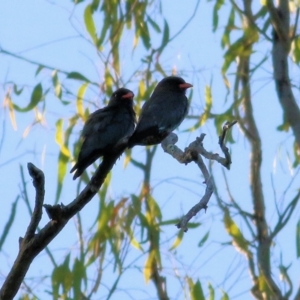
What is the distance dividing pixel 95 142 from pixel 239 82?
75.4 inches

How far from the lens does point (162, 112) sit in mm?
4500

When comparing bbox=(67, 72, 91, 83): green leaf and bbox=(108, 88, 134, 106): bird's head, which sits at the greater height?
bbox=(67, 72, 91, 83): green leaf

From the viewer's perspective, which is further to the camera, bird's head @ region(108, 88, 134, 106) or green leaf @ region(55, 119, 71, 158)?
green leaf @ region(55, 119, 71, 158)

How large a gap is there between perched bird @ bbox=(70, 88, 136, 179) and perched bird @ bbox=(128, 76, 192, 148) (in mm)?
73

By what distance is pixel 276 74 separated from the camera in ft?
17.6

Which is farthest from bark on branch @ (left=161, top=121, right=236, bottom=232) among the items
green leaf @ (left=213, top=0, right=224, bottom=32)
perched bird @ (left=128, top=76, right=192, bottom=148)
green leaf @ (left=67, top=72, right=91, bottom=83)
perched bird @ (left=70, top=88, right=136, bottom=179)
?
green leaf @ (left=213, top=0, right=224, bottom=32)

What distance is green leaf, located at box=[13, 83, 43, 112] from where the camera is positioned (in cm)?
556

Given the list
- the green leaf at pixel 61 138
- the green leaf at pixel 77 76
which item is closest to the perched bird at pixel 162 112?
the green leaf at pixel 77 76

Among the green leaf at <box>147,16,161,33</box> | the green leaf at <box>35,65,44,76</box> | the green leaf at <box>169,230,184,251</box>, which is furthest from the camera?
the green leaf at <box>35,65,44,76</box>

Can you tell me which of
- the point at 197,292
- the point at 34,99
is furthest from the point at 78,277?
the point at 34,99

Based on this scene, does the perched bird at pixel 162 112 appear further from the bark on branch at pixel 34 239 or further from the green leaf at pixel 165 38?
the bark on branch at pixel 34 239

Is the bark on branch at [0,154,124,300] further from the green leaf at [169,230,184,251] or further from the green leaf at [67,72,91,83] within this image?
the green leaf at [67,72,91,83]

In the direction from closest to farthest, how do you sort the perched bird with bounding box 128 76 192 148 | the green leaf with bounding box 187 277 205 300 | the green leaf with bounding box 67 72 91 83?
the perched bird with bounding box 128 76 192 148, the green leaf with bounding box 187 277 205 300, the green leaf with bounding box 67 72 91 83

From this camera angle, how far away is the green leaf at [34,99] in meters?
5.56
